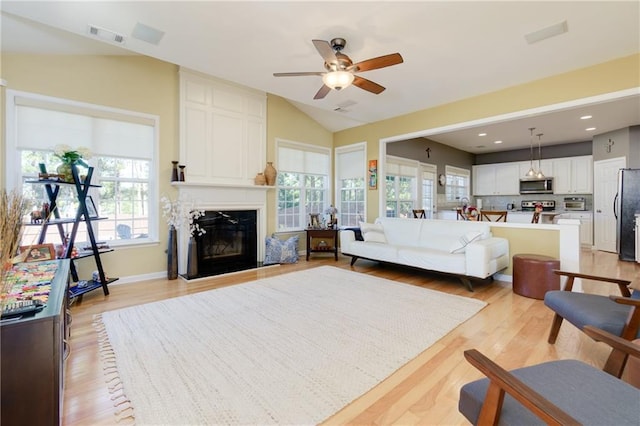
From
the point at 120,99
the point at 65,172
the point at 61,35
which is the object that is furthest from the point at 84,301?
the point at 61,35

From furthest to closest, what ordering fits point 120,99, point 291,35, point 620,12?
1. point 120,99
2. point 291,35
3. point 620,12

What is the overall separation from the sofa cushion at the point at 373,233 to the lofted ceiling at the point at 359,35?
2.36m

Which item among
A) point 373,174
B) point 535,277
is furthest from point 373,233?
point 535,277

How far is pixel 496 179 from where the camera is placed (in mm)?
8961

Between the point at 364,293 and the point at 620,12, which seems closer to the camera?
the point at 620,12

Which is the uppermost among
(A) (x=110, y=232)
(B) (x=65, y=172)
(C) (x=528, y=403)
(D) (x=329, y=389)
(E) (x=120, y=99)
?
(E) (x=120, y=99)

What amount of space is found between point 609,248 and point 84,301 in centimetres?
986

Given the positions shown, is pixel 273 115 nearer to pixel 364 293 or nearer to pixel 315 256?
pixel 315 256

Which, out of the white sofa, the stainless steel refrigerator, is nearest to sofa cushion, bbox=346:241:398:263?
Answer: the white sofa

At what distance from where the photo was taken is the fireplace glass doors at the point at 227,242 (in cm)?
488

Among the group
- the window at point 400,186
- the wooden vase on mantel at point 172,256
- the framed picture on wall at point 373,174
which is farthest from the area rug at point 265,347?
the window at point 400,186

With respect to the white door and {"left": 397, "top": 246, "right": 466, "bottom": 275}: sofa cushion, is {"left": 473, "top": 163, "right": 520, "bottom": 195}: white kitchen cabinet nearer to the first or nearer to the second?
the white door

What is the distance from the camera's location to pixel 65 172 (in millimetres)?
3193

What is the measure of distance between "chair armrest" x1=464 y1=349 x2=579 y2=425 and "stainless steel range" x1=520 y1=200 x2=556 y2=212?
890 cm
